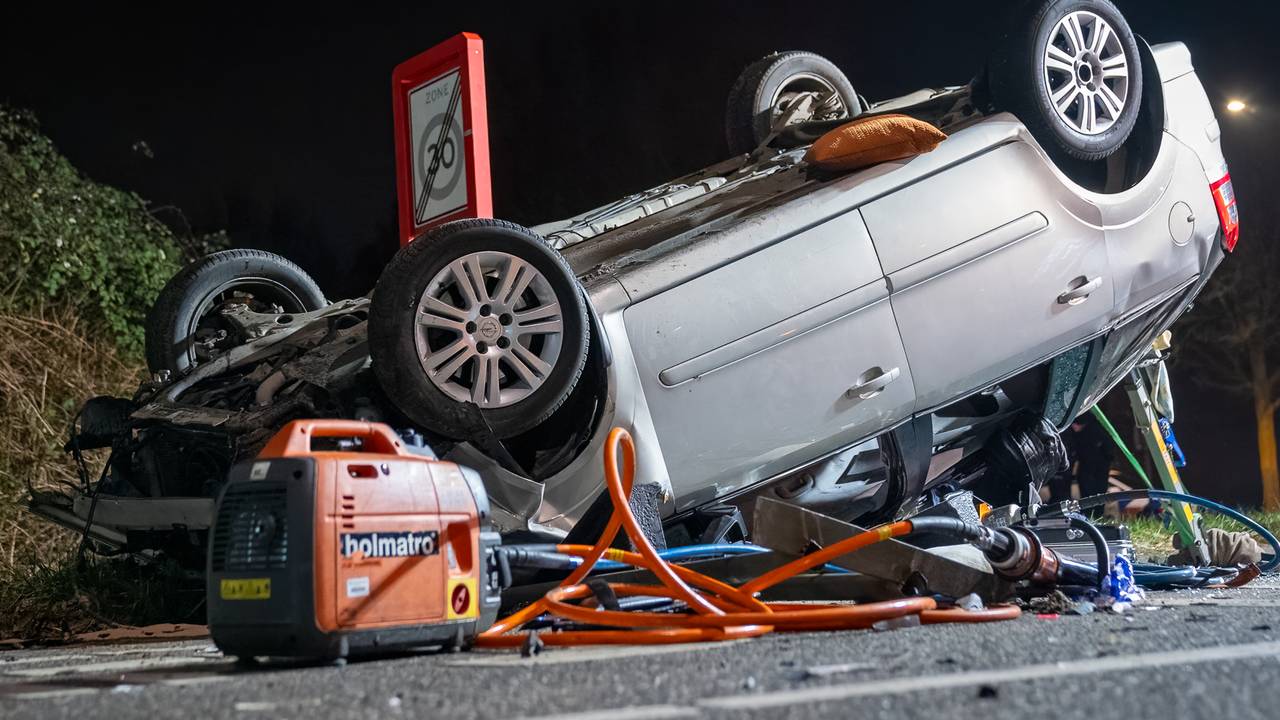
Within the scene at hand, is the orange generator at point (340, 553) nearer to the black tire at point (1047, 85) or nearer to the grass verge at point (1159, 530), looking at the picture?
the black tire at point (1047, 85)

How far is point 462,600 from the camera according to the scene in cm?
315

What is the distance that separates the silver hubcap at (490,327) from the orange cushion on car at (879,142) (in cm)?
141

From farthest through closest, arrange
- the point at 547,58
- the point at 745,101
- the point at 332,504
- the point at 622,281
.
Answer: the point at 547,58 → the point at 745,101 → the point at 622,281 → the point at 332,504

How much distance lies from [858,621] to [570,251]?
2.08m

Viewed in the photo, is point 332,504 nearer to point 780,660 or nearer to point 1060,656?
point 780,660

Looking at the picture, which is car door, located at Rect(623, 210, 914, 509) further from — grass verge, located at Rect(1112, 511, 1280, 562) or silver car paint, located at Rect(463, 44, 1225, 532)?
grass verge, located at Rect(1112, 511, 1280, 562)

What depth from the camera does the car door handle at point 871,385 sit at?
468 cm

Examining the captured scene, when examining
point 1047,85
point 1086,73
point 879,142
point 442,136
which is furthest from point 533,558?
point 442,136

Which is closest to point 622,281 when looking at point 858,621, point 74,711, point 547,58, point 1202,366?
point 858,621

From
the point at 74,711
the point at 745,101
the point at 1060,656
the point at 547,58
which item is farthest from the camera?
the point at 547,58

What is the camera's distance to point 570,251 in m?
4.85

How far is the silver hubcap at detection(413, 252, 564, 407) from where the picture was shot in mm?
3996

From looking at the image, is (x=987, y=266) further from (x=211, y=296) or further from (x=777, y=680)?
(x=211, y=296)

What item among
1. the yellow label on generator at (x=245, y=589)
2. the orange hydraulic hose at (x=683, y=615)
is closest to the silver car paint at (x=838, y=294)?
the orange hydraulic hose at (x=683, y=615)
